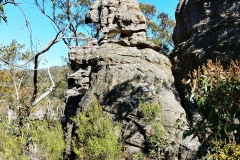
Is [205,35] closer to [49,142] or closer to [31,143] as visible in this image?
[49,142]

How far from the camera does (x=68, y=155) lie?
5.71 meters

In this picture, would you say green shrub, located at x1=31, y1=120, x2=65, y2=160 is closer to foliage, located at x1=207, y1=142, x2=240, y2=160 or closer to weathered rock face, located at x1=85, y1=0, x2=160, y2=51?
foliage, located at x1=207, y1=142, x2=240, y2=160

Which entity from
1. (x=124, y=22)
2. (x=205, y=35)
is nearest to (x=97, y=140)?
(x=205, y=35)

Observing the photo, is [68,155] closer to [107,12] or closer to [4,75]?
[107,12]

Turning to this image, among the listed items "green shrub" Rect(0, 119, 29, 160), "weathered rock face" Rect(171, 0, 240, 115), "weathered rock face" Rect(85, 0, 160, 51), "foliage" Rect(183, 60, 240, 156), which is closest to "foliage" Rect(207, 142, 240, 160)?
"foliage" Rect(183, 60, 240, 156)

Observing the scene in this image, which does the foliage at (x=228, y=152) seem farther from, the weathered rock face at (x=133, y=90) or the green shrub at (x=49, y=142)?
the green shrub at (x=49, y=142)

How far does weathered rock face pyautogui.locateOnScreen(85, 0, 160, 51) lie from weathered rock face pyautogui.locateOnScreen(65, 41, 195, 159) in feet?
1.09

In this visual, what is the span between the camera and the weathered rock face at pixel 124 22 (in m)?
7.83

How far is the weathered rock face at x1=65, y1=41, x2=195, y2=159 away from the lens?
528cm

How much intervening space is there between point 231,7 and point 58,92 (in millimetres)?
23029

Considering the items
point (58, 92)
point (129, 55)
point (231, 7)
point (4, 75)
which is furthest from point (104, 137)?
point (58, 92)

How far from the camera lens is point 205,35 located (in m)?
6.68

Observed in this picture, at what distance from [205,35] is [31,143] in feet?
15.9

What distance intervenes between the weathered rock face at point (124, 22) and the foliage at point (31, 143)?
12.4ft
